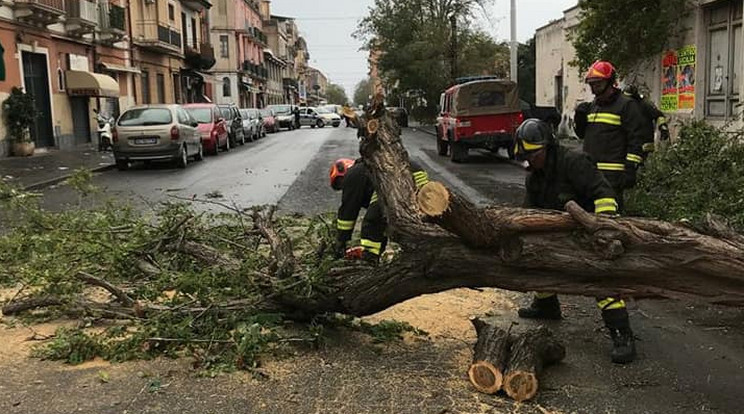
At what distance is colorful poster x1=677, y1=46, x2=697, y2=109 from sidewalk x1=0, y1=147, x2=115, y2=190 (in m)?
13.4

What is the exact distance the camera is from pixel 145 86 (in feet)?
118

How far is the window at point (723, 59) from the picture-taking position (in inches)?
558

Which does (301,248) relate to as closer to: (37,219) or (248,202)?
(37,219)

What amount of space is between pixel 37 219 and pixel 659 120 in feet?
19.4

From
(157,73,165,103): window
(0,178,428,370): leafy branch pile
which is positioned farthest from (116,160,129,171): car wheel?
(157,73,165,103): window

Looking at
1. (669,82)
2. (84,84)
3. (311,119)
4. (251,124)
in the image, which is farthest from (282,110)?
(669,82)

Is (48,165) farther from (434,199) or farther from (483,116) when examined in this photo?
(434,199)

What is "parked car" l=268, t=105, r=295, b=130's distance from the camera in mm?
44606

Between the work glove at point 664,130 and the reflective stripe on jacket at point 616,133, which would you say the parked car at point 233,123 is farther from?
the reflective stripe on jacket at point 616,133

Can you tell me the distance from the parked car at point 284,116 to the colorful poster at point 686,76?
1202 inches

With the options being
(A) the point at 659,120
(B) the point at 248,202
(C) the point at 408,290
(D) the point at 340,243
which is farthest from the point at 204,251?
(B) the point at 248,202

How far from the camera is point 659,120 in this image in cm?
630

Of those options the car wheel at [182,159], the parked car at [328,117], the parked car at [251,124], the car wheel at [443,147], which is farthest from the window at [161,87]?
the car wheel at [443,147]

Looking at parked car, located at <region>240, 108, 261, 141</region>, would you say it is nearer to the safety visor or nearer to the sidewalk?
the sidewalk
